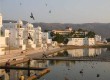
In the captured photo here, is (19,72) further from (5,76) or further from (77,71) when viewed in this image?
(77,71)

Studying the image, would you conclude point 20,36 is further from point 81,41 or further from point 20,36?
point 81,41

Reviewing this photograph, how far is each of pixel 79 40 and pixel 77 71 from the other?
57980mm

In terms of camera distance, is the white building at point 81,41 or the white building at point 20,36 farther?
the white building at point 81,41

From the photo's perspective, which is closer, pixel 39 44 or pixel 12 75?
pixel 12 75

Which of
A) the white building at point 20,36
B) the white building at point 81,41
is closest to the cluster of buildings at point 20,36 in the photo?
the white building at point 20,36

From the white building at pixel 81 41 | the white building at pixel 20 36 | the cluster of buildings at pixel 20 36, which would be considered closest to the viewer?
the cluster of buildings at pixel 20 36

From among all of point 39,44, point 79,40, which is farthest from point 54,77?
point 79,40

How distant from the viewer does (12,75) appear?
78.6 ft

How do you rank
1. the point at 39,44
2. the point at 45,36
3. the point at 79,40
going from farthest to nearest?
the point at 79,40, the point at 45,36, the point at 39,44

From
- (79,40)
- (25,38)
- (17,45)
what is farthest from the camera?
(79,40)

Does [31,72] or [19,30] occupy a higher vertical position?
[19,30]

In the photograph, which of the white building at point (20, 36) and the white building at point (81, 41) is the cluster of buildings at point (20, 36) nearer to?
the white building at point (20, 36)

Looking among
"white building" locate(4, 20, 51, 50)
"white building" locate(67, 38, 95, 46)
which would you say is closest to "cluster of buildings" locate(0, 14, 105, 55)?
"white building" locate(4, 20, 51, 50)

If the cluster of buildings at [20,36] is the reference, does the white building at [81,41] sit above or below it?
below
